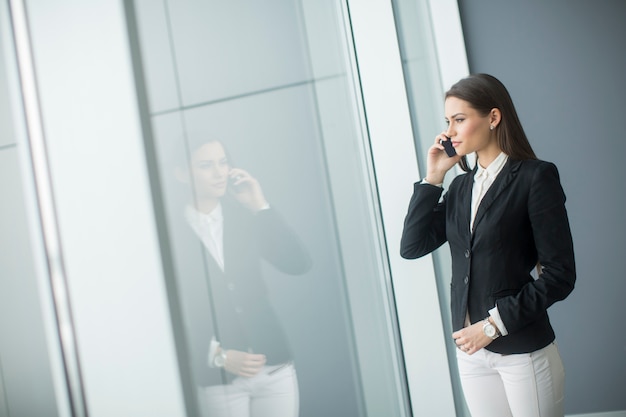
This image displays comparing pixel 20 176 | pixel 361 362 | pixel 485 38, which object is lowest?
pixel 361 362

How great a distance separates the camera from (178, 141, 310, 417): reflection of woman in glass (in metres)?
0.88

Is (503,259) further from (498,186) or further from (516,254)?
(498,186)

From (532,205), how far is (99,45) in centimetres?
131

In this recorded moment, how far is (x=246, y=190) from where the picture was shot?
1119 mm

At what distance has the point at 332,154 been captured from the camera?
179 cm

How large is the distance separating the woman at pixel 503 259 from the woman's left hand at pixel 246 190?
873mm

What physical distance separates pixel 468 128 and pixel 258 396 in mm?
1186

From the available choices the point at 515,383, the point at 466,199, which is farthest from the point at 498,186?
the point at 515,383

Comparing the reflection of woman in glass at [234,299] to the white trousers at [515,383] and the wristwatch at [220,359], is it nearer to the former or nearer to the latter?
the wristwatch at [220,359]

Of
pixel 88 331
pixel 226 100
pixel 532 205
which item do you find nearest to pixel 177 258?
pixel 88 331

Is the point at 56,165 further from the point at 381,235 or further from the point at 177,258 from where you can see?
the point at 381,235

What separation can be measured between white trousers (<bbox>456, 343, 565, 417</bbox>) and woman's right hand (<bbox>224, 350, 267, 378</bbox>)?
3.10 feet

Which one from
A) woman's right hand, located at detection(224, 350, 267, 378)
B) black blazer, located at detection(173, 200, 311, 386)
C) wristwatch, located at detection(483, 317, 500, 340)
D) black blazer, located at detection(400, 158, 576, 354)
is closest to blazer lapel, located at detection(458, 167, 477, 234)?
black blazer, located at detection(400, 158, 576, 354)

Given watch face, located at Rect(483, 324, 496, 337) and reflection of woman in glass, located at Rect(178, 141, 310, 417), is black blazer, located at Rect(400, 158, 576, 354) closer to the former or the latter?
watch face, located at Rect(483, 324, 496, 337)
